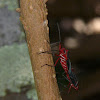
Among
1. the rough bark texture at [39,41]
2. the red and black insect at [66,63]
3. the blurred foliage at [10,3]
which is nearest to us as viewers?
the rough bark texture at [39,41]

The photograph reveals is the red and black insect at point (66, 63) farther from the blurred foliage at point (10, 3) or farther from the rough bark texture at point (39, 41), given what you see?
the blurred foliage at point (10, 3)

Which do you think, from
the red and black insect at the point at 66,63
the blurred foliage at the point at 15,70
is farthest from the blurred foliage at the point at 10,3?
the red and black insect at the point at 66,63

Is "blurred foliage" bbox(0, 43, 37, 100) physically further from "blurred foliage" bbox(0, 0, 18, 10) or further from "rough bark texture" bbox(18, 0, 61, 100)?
"rough bark texture" bbox(18, 0, 61, 100)

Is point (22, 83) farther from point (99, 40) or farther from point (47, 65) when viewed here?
point (99, 40)

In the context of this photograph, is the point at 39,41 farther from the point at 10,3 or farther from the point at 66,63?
the point at 10,3

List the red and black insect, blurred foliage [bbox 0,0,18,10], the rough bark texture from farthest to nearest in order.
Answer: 1. blurred foliage [bbox 0,0,18,10]
2. the red and black insect
3. the rough bark texture

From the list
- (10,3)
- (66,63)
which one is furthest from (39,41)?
(10,3)

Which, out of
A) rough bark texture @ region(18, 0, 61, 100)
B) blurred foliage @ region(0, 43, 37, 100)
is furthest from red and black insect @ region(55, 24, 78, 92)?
blurred foliage @ region(0, 43, 37, 100)
